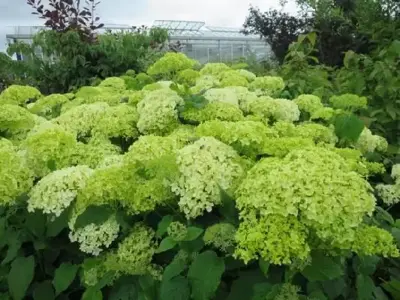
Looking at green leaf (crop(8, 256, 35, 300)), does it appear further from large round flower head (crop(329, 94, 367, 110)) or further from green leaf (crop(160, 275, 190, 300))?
large round flower head (crop(329, 94, 367, 110))

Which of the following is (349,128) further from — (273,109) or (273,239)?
(273,239)

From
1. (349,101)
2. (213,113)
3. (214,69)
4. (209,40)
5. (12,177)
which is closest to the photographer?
(12,177)

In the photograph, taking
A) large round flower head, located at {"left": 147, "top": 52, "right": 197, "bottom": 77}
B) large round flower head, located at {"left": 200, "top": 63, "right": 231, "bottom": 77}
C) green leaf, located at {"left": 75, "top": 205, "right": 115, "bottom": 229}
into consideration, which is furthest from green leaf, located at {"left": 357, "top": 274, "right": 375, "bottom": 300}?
large round flower head, located at {"left": 200, "top": 63, "right": 231, "bottom": 77}

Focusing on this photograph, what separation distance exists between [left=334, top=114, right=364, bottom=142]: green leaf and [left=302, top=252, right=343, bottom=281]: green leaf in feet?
2.53

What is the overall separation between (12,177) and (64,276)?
356mm

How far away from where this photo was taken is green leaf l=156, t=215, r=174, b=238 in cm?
148

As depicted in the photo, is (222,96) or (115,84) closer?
(222,96)

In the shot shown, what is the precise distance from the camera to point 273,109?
6.99ft

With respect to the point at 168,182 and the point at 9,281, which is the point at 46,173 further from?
the point at 168,182

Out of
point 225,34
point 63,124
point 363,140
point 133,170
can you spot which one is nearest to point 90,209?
point 133,170

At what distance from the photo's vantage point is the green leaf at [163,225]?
148cm

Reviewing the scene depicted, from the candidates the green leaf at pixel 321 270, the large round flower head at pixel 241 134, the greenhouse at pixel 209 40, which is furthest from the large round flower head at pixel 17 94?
the greenhouse at pixel 209 40

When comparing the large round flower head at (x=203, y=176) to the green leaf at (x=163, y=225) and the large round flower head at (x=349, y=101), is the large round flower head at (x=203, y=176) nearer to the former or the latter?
the green leaf at (x=163, y=225)

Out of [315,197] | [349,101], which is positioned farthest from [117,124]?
[349,101]
